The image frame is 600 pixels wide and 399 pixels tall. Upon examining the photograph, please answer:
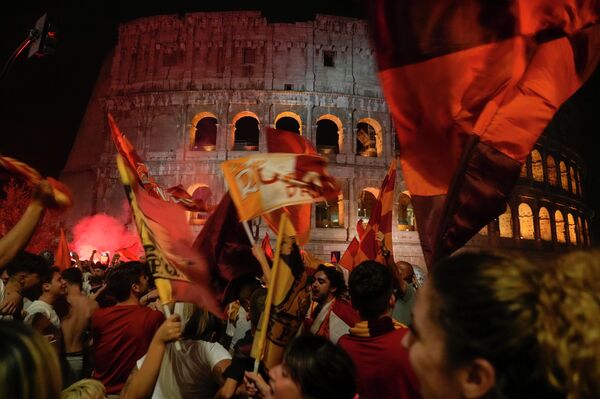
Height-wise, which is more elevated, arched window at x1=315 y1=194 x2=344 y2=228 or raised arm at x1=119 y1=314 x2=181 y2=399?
arched window at x1=315 y1=194 x2=344 y2=228

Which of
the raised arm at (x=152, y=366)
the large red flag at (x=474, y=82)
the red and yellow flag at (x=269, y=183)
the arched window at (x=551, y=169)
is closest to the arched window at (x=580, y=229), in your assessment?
the arched window at (x=551, y=169)

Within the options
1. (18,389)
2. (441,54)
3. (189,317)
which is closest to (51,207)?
(189,317)

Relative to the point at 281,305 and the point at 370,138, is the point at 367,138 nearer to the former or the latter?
the point at 370,138

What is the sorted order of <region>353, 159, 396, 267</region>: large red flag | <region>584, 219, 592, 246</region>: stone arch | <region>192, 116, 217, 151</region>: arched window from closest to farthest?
<region>353, 159, 396, 267</region>: large red flag < <region>192, 116, 217, 151</region>: arched window < <region>584, 219, 592, 246</region>: stone arch

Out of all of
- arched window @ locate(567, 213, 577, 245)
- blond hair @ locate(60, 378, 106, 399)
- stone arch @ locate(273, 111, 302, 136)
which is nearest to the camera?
blond hair @ locate(60, 378, 106, 399)

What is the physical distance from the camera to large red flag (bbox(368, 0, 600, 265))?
259 cm

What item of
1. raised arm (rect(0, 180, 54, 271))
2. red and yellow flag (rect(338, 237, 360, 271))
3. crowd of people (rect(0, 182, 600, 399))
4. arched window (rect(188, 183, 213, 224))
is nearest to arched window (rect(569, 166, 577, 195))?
arched window (rect(188, 183, 213, 224))

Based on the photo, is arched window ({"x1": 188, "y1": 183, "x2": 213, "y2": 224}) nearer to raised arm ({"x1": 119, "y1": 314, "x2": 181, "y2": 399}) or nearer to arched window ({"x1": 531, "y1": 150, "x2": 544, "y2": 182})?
raised arm ({"x1": 119, "y1": 314, "x2": 181, "y2": 399})

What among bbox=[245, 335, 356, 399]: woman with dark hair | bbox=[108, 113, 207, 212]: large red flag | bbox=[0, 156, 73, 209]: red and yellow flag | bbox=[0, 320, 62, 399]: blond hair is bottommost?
bbox=[245, 335, 356, 399]: woman with dark hair

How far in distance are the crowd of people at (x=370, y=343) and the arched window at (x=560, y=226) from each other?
105 feet

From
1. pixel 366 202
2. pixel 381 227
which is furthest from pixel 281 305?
pixel 366 202

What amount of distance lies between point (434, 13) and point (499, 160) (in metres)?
1.06

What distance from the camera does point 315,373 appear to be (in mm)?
1785

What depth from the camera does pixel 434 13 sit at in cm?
274
